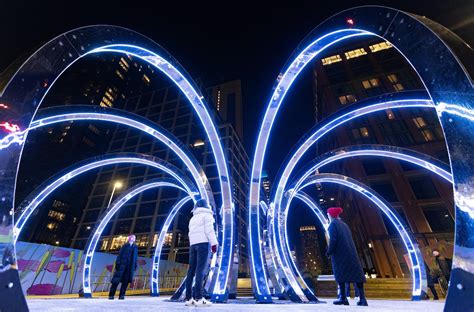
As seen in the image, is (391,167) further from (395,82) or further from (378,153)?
(378,153)

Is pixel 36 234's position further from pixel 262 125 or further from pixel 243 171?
pixel 262 125

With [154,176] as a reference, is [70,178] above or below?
below

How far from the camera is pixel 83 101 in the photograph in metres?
73.5

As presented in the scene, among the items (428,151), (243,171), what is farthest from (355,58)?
(243,171)

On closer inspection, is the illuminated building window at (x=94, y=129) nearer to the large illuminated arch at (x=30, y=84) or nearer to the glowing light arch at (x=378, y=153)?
the glowing light arch at (x=378, y=153)

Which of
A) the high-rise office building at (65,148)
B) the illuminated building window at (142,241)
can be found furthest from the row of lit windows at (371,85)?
the high-rise office building at (65,148)

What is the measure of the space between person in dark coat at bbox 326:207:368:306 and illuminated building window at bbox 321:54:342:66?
53.7 metres

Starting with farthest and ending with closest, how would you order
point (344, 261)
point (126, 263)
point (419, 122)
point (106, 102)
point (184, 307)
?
point (106, 102) → point (419, 122) → point (126, 263) → point (344, 261) → point (184, 307)

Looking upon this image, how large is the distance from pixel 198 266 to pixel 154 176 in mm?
58930

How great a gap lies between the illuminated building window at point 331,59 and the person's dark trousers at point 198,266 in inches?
2201

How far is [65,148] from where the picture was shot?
212 feet

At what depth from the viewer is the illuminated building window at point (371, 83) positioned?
137 feet

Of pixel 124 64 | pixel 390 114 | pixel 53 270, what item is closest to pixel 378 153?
pixel 53 270

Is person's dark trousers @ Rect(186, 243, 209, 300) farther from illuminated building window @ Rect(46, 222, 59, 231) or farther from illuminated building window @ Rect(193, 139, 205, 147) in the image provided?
illuminated building window @ Rect(46, 222, 59, 231)
